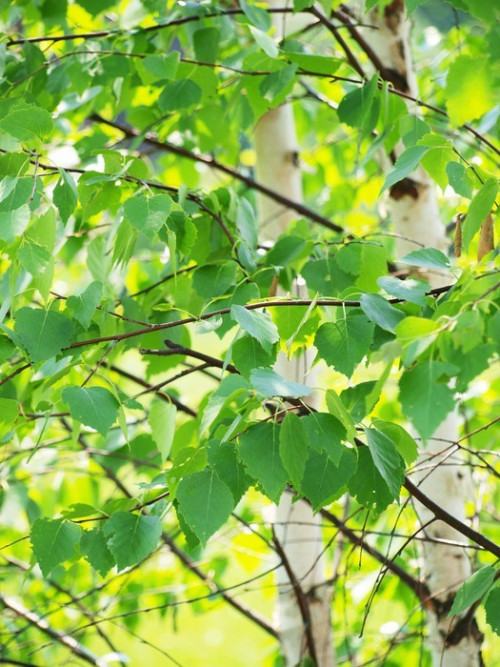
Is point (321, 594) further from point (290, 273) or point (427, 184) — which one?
point (427, 184)

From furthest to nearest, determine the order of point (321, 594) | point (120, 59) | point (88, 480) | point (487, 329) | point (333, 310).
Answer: point (88, 480) → point (321, 594) → point (120, 59) → point (333, 310) → point (487, 329)

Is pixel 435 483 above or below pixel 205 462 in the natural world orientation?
below

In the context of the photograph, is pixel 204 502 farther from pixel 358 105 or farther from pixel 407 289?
pixel 358 105

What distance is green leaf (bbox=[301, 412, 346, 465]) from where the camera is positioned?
604 mm

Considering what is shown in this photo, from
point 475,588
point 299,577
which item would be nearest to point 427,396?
point 475,588

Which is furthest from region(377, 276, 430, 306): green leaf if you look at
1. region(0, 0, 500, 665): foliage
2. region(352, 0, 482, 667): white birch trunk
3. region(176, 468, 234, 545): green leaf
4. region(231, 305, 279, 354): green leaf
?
region(352, 0, 482, 667): white birch trunk

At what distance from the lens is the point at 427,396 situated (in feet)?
1.70

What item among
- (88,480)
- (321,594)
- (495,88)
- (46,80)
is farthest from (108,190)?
(88,480)

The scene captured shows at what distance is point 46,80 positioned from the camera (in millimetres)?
1104

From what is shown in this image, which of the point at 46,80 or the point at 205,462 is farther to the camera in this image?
the point at 46,80

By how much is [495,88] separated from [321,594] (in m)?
0.88

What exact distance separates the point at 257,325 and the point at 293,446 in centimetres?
11

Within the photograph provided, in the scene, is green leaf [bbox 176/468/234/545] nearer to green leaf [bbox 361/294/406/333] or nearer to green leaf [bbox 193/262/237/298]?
green leaf [bbox 361/294/406/333]

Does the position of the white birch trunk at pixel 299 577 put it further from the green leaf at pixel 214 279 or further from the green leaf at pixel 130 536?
the green leaf at pixel 130 536
